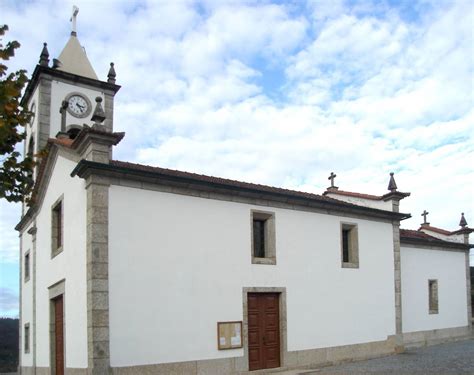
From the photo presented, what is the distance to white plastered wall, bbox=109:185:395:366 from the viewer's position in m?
11.7

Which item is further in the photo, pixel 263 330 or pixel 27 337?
pixel 27 337

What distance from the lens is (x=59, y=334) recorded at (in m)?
14.0

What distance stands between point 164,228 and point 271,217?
3643 millimetres

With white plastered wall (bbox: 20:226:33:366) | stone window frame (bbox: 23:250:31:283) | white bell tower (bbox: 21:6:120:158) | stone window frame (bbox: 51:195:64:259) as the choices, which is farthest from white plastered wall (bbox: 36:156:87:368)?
white bell tower (bbox: 21:6:120:158)

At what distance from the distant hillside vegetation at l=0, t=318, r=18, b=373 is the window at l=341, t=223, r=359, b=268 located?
2141 centimetres

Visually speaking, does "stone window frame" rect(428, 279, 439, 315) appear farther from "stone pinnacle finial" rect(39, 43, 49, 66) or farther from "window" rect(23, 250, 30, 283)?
"stone pinnacle finial" rect(39, 43, 49, 66)

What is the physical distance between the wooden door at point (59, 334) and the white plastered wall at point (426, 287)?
12336 mm

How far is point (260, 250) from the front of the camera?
1477 centimetres

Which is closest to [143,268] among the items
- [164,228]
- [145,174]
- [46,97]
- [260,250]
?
[164,228]

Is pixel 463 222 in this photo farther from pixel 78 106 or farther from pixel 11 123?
pixel 11 123

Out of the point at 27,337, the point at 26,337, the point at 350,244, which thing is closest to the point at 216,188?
the point at 350,244

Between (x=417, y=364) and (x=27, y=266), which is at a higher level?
(x=27, y=266)

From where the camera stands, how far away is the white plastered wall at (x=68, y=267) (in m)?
11.8

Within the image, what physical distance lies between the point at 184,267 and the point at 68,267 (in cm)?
294
